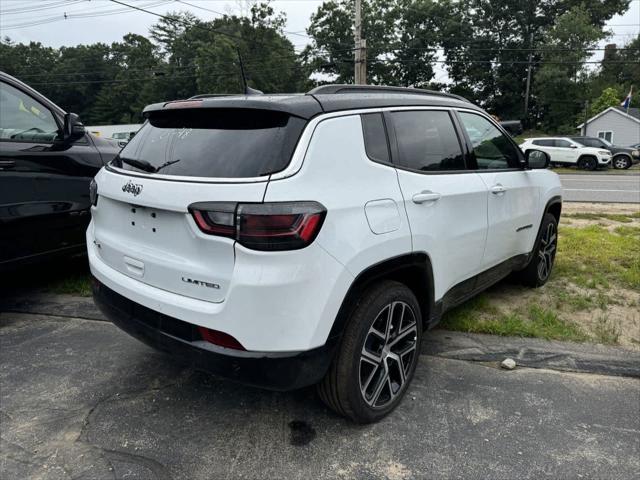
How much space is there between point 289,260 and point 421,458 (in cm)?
123

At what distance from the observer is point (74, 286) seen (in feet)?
15.5

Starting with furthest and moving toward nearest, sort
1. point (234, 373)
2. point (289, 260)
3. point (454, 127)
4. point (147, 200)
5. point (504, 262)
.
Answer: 1. point (504, 262)
2. point (454, 127)
3. point (147, 200)
4. point (234, 373)
5. point (289, 260)

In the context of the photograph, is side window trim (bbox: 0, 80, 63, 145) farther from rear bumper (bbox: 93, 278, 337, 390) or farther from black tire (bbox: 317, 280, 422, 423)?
black tire (bbox: 317, 280, 422, 423)

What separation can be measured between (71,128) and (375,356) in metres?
3.47

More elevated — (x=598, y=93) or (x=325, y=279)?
(x=598, y=93)

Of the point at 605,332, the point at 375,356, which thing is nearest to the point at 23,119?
the point at 375,356

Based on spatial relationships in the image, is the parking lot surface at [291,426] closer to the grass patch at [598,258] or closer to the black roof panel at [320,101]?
the black roof panel at [320,101]

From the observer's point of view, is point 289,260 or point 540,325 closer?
point 289,260

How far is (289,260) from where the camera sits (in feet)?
6.63

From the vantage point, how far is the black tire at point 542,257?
4.44 m

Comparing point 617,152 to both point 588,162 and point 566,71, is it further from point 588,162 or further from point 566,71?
point 566,71

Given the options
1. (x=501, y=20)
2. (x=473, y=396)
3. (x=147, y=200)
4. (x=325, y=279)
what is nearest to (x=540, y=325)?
(x=473, y=396)

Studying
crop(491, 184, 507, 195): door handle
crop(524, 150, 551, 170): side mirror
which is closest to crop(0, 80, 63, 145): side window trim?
crop(491, 184, 507, 195): door handle

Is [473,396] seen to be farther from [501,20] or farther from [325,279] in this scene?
[501,20]
